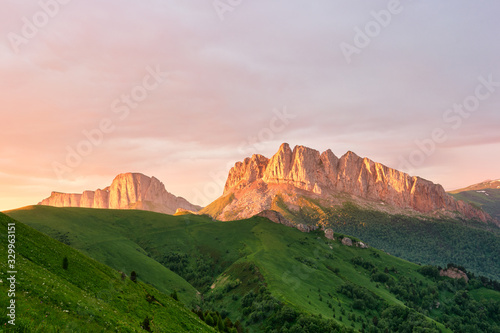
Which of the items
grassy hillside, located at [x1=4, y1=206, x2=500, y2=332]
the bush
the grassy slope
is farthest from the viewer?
the grassy slope

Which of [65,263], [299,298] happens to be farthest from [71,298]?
[299,298]

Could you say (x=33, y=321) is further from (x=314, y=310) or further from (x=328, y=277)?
(x=328, y=277)

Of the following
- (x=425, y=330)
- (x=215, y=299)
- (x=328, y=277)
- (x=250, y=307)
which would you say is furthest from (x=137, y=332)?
(x=328, y=277)

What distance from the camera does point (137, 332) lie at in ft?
114

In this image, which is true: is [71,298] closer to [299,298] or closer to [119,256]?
[299,298]

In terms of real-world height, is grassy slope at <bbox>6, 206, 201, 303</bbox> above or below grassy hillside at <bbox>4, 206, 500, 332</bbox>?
above

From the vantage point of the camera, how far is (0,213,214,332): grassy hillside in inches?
1059

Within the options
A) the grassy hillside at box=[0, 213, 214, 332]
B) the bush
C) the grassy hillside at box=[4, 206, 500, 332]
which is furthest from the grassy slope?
the bush

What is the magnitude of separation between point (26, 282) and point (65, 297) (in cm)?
439

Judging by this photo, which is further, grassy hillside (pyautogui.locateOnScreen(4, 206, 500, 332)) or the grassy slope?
the grassy slope

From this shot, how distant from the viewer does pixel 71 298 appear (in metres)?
33.5

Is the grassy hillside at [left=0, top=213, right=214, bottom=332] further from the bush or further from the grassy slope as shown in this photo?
the grassy slope

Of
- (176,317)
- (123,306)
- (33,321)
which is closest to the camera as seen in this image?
(33,321)

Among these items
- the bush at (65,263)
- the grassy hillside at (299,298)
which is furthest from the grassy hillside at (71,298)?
the grassy hillside at (299,298)
